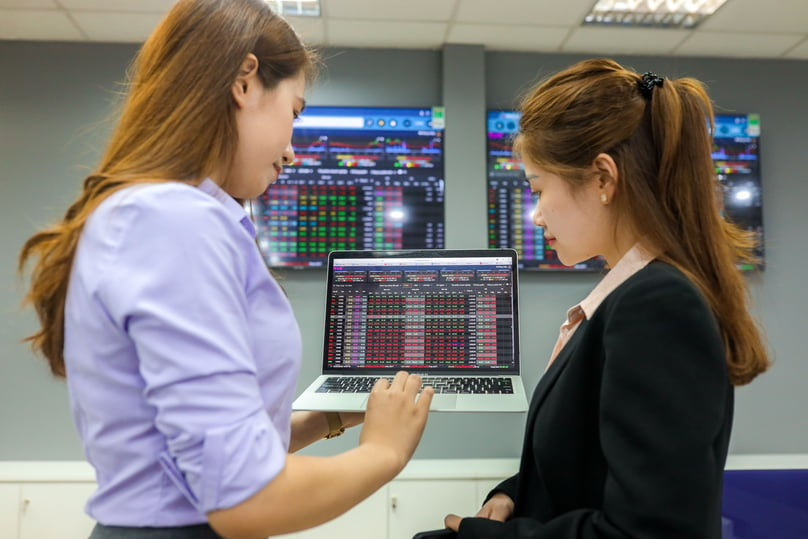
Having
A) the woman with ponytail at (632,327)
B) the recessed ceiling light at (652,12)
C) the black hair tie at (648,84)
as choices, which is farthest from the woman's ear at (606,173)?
the recessed ceiling light at (652,12)

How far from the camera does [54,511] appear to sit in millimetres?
2348

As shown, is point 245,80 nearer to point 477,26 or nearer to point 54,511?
point 477,26

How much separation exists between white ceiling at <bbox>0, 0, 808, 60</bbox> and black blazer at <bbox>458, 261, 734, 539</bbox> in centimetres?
212

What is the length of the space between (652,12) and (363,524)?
2554 millimetres

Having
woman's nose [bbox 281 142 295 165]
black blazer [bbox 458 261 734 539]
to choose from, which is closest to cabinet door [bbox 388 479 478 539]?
black blazer [bbox 458 261 734 539]

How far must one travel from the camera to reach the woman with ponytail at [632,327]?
26.5 inches

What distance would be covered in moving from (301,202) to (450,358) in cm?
162

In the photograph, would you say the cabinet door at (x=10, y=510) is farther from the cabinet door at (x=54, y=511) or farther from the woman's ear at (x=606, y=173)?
the woman's ear at (x=606, y=173)

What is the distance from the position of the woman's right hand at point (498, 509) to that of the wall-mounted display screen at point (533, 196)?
6.10 feet

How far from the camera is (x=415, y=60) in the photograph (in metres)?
2.91

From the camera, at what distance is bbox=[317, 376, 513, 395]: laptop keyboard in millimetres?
1182

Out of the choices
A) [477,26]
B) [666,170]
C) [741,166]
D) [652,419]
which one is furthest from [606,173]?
[741,166]

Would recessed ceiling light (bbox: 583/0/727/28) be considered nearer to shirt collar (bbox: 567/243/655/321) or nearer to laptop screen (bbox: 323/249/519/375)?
laptop screen (bbox: 323/249/519/375)

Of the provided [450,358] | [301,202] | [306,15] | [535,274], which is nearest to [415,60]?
[306,15]
